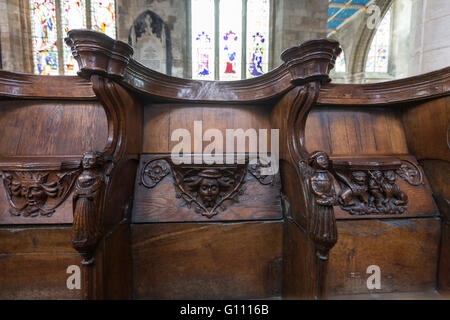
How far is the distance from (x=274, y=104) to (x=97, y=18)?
6255 millimetres

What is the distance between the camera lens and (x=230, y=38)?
5328mm

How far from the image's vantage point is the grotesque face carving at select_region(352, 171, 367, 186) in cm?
113

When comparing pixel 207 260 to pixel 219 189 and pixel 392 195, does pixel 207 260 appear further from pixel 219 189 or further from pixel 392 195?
pixel 392 195

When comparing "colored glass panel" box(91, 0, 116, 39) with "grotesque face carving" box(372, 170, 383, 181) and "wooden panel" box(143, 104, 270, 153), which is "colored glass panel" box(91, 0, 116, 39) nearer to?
"wooden panel" box(143, 104, 270, 153)

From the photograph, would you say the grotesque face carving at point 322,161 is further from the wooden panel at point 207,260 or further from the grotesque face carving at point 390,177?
the grotesque face carving at point 390,177

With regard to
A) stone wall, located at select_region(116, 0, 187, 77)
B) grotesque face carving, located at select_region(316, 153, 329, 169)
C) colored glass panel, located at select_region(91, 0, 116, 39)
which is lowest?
grotesque face carving, located at select_region(316, 153, 329, 169)

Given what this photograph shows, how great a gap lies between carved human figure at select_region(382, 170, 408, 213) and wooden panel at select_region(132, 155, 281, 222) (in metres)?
0.64

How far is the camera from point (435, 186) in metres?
1.22

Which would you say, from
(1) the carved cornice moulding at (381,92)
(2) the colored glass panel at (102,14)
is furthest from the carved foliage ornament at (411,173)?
(2) the colored glass panel at (102,14)

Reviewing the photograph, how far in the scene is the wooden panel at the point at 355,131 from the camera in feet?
4.25

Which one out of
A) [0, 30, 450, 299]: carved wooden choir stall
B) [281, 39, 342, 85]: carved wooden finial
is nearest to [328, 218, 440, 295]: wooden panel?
[0, 30, 450, 299]: carved wooden choir stall

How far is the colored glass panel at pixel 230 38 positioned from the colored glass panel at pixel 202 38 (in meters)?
0.26

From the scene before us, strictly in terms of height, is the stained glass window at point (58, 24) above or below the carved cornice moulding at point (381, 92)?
above

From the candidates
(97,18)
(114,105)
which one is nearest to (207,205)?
(114,105)
